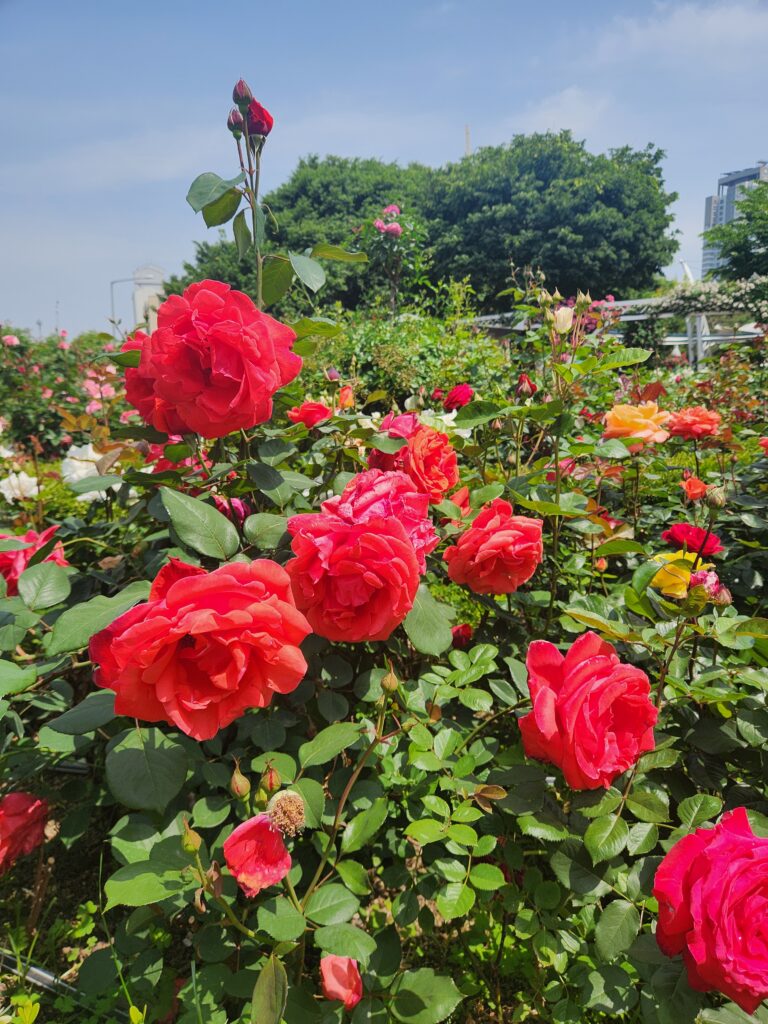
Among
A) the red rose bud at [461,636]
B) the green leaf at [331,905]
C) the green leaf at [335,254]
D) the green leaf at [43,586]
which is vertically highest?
the green leaf at [335,254]

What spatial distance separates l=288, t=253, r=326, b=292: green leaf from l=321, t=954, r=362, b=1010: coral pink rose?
87 cm

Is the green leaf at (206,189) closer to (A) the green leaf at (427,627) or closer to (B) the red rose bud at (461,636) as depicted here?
(A) the green leaf at (427,627)

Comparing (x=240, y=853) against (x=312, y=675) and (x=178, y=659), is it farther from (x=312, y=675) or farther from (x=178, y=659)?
(x=312, y=675)

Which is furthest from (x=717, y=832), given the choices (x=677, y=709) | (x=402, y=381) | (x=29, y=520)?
(x=402, y=381)

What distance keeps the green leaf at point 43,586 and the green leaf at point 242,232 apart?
1.80 feet

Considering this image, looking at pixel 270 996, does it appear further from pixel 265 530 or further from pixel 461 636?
pixel 461 636

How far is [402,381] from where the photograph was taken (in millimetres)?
5406

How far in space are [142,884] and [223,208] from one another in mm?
886

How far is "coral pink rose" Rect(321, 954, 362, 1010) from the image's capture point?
0.68m

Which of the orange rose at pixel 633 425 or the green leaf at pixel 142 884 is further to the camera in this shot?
the orange rose at pixel 633 425

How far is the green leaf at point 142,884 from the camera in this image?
0.55m

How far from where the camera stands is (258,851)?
533 mm

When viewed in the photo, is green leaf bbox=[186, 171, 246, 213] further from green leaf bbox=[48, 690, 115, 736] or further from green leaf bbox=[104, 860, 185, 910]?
green leaf bbox=[104, 860, 185, 910]

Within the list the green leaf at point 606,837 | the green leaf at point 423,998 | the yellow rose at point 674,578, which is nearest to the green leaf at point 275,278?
the yellow rose at point 674,578
